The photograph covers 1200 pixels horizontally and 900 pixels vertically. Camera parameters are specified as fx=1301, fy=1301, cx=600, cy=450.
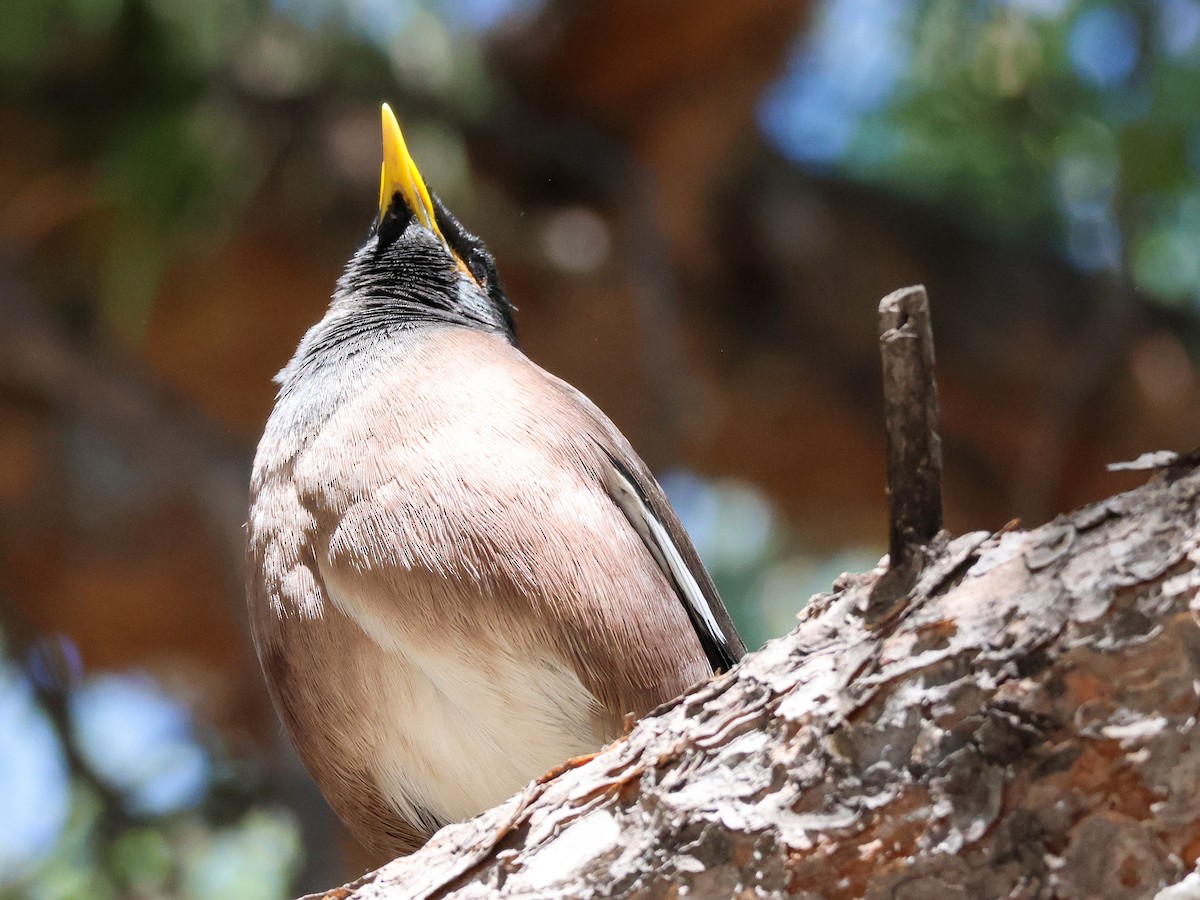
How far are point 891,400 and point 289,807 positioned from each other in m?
4.47

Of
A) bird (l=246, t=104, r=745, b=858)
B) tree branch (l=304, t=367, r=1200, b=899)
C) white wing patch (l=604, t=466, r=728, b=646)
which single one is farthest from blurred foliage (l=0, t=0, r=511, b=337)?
tree branch (l=304, t=367, r=1200, b=899)

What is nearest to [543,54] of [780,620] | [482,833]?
[780,620]

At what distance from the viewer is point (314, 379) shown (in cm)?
245

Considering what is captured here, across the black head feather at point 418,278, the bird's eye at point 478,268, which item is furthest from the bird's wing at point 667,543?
the bird's eye at point 478,268

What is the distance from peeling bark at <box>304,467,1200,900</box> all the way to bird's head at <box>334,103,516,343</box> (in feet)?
4.76

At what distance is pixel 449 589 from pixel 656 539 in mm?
522

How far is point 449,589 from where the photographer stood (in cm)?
199

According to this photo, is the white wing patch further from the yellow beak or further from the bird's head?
the yellow beak

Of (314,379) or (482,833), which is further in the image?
(314,379)

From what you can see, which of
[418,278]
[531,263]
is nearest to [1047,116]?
[531,263]

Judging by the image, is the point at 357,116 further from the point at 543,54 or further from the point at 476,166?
the point at 543,54

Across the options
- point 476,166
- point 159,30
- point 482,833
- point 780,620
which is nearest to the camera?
point 482,833

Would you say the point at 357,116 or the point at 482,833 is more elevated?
the point at 357,116

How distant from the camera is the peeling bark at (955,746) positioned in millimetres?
1217
